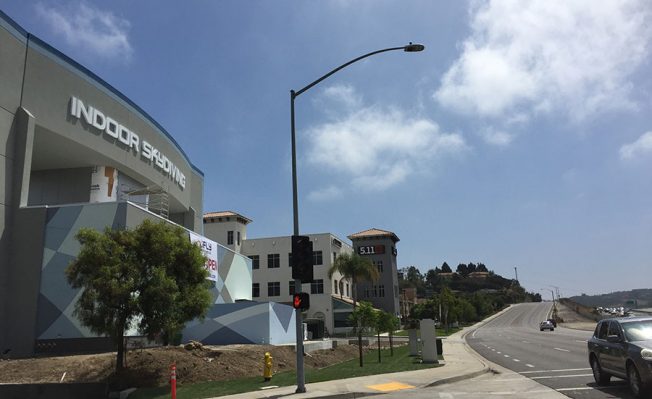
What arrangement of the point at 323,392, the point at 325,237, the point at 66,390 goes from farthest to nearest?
the point at 325,237 < the point at 66,390 < the point at 323,392

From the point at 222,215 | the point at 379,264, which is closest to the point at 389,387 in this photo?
the point at 222,215

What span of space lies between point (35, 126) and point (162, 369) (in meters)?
15.0

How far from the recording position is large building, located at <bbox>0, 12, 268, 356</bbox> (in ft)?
80.8

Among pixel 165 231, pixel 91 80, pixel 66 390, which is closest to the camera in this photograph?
pixel 66 390

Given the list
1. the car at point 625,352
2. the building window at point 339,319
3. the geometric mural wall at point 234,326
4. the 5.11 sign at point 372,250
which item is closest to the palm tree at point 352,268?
the building window at point 339,319

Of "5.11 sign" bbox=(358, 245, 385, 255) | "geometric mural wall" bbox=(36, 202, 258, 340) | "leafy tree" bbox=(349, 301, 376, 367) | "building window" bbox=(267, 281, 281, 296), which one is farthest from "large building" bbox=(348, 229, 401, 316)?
"geometric mural wall" bbox=(36, 202, 258, 340)

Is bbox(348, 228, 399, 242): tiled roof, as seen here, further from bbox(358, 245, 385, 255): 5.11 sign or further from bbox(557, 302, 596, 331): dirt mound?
bbox(557, 302, 596, 331): dirt mound

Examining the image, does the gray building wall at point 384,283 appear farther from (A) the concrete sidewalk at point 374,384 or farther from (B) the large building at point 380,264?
(A) the concrete sidewalk at point 374,384

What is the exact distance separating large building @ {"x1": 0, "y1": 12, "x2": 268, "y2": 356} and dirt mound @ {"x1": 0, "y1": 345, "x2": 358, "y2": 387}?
3547mm

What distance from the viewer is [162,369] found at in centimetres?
2039

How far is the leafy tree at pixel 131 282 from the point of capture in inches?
737

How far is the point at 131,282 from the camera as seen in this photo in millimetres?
18766

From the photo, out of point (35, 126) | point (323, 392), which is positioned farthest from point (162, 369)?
point (35, 126)

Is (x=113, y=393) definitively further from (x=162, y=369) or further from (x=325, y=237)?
(x=325, y=237)
